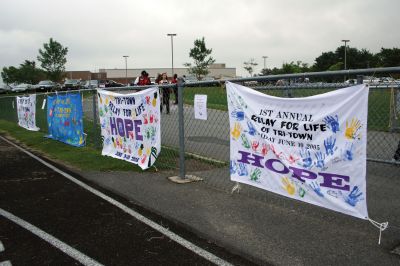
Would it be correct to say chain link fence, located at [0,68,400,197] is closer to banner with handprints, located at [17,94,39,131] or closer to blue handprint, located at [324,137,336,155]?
blue handprint, located at [324,137,336,155]

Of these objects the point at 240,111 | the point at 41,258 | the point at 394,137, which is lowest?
the point at 41,258

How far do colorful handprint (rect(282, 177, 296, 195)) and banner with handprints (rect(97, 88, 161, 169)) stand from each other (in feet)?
10.2

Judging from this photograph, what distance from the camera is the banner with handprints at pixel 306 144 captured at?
12.9ft

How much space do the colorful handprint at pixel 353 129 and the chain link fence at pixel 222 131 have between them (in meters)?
0.52

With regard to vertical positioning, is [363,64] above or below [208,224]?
above

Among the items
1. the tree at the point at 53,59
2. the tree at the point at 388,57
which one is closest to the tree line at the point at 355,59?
the tree at the point at 388,57

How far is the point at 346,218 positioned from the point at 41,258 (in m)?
3.54

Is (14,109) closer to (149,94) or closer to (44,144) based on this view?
(44,144)

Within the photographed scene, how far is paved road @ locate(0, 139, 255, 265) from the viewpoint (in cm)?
395

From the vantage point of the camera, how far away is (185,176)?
23.2 ft

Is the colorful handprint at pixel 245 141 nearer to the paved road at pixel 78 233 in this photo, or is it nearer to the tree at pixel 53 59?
the paved road at pixel 78 233

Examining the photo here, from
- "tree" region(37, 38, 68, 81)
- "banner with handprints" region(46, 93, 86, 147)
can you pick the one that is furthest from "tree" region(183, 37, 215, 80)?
"banner with handprints" region(46, 93, 86, 147)

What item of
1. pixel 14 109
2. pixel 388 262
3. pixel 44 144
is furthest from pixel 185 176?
pixel 14 109

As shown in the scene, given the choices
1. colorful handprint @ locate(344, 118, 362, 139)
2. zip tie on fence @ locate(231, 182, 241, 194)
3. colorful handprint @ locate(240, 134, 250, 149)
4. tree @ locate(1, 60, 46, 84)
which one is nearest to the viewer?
colorful handprint @ locate(344, 118, 362, 139)
